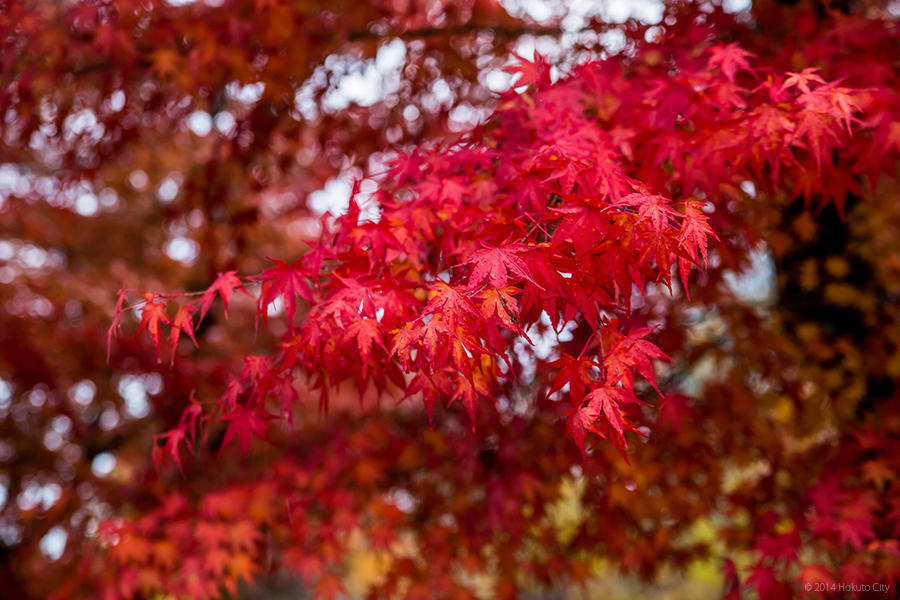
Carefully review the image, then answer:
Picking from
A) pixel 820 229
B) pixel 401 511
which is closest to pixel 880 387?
pixel 820 229

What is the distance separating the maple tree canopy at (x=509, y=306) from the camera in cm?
204

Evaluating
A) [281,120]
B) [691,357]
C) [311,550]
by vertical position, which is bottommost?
[311,550]

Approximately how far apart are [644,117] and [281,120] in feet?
8.32

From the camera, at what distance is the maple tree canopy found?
2045 mm

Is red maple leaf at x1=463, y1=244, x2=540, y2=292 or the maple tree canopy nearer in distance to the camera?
Result: red maple leaf at x1=463, y1=244, x2=540, y2=292

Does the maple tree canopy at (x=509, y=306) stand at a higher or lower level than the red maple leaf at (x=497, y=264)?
lower

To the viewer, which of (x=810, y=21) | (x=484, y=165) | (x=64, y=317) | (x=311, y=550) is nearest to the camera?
(x=484, y=165)

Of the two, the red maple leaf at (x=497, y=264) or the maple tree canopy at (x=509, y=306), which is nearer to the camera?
the red maple leaf at (x=497, y=264)

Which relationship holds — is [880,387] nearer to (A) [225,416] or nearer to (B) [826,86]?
(B) [826,86]

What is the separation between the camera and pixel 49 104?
156 inches

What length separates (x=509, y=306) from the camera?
5.89ft

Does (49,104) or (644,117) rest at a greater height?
(644,117)

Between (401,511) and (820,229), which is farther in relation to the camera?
(820,229)

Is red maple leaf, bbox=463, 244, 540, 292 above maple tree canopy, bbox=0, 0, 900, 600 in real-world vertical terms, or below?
above
